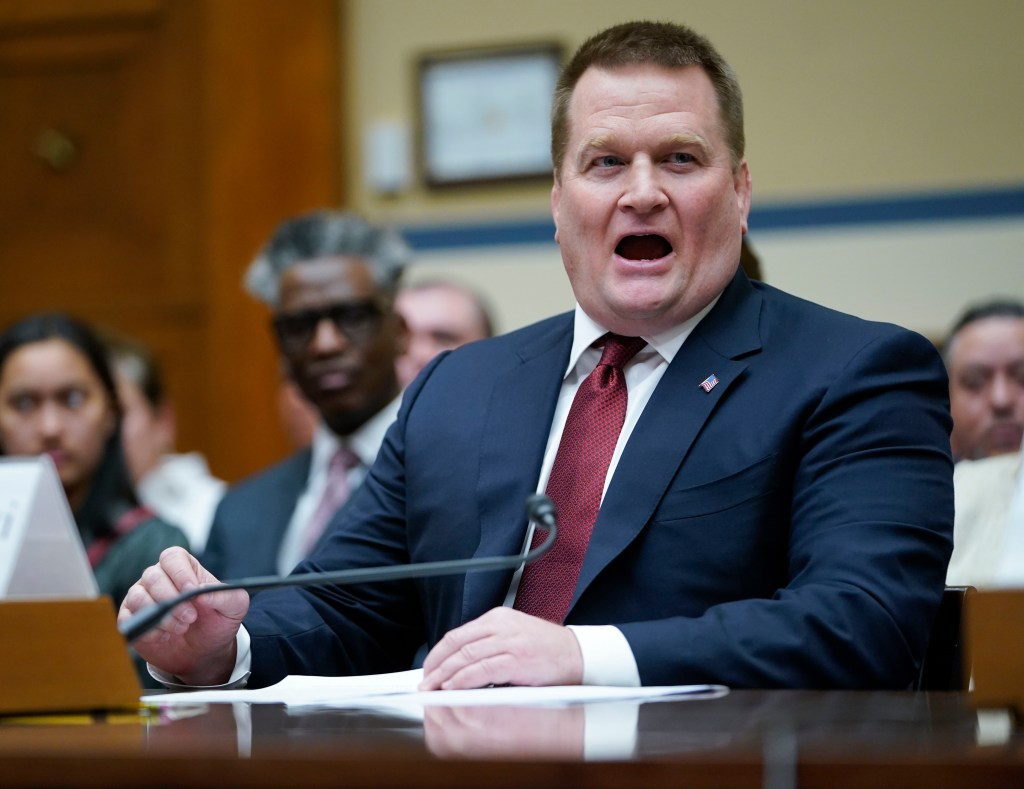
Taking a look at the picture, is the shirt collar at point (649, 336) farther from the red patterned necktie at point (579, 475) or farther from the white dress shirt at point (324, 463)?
the white dress shirt at point (324, 463)

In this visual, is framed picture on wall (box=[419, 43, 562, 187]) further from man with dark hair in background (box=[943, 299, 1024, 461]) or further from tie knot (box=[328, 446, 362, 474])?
man with dark hair in background (box=[943, 299, 1024, 461])

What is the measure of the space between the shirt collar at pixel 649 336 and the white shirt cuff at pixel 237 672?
56cm

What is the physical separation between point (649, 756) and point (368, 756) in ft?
0.59

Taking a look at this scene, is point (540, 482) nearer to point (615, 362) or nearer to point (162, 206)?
point (615, 362)

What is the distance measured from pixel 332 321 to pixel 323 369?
0.13 metres

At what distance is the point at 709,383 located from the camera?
6.14 feet

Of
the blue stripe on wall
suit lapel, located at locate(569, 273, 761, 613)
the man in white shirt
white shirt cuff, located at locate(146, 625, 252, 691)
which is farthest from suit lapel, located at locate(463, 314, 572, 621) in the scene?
the blue stripe on wall

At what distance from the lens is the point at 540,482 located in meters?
1.93

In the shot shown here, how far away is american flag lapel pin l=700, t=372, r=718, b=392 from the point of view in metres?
1.87

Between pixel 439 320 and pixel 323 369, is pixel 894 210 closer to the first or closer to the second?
pixel 439 320

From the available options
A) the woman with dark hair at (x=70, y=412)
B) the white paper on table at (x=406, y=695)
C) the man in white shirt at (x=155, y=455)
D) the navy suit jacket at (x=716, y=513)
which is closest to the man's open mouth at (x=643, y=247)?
the navy suit jacket at (x=716, y=513)

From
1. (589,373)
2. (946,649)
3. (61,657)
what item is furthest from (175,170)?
(61,657)

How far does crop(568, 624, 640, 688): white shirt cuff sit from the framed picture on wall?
340 cm

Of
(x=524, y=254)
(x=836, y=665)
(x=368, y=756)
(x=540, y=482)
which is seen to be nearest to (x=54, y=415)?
(x=524, y=254)
